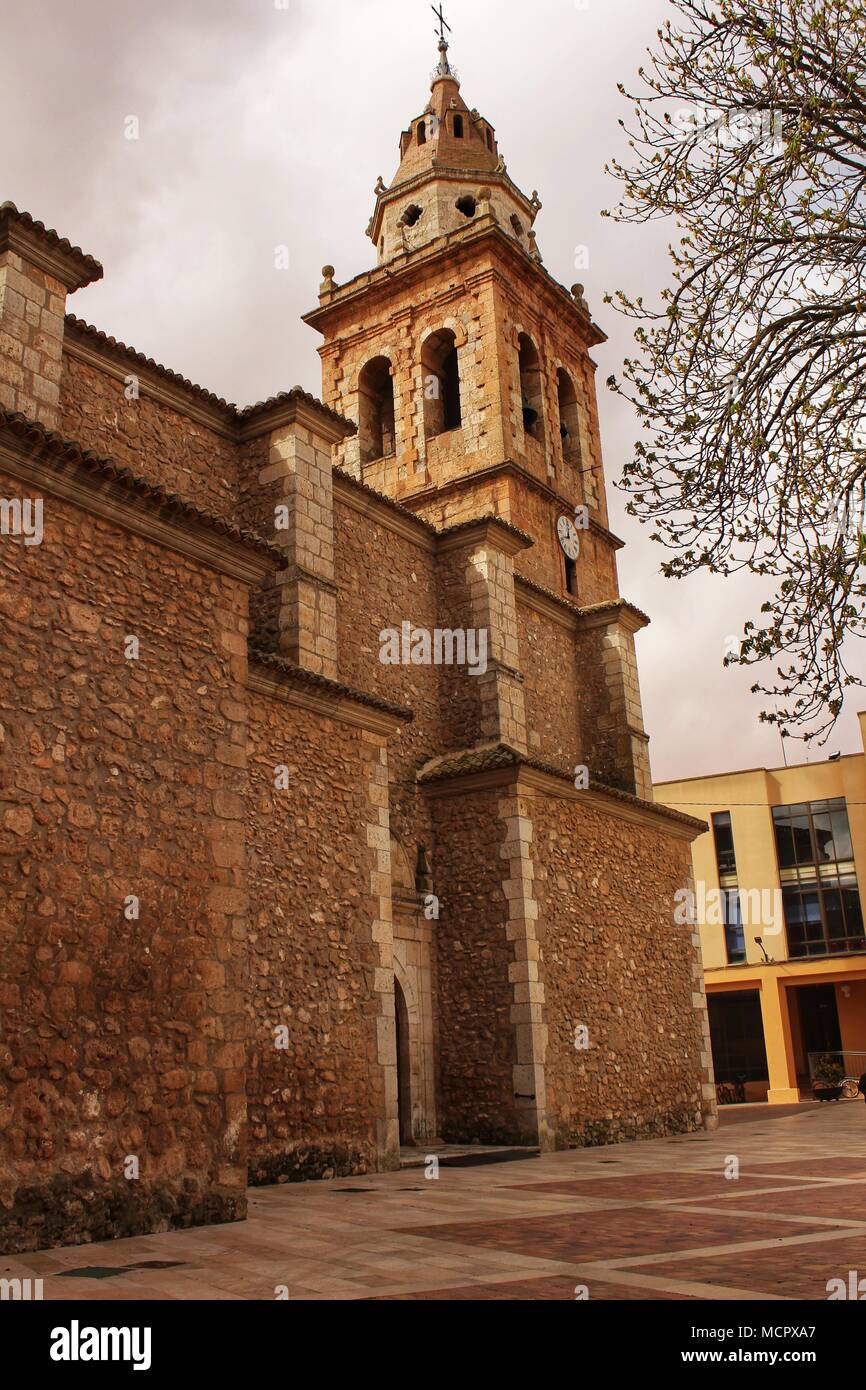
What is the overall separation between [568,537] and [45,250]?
41.0 ft

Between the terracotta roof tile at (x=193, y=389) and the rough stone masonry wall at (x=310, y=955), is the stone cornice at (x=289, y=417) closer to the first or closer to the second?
the terracotta roof tile at (x=193, y=389)

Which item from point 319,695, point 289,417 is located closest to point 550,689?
point 289,417

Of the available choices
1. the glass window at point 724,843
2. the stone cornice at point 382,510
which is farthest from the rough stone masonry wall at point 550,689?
the glass window at point 724,843

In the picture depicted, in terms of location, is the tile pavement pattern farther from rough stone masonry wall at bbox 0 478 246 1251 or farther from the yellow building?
the yellow building

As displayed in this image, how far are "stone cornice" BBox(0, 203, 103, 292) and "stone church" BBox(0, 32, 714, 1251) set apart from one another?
24 mm

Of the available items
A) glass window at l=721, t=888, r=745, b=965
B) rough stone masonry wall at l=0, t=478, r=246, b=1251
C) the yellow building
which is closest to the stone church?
rough stone masonry wall at l=0, t=478, r=246, b=1251

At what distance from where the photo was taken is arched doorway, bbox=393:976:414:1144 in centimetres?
1230

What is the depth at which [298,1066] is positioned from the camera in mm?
9109

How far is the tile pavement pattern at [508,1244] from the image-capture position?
13.9ft

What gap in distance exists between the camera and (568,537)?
20359 millimetres

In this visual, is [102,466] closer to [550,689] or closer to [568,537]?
[550,689]
